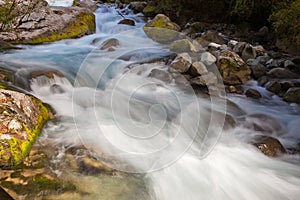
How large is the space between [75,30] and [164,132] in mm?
7027

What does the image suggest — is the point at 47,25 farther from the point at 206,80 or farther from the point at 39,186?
the point at 39,186

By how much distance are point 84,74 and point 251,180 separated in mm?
4639

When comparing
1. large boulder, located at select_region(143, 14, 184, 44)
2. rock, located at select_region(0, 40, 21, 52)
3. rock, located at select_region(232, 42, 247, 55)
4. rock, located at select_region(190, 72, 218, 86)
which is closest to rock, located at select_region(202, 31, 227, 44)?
large boulder, located at select_region(143, 14, 184, 44)

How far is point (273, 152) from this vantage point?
11.6 ft

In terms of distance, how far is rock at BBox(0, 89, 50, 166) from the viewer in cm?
258

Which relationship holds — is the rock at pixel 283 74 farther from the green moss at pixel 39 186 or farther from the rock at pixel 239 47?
the green moss at pixel 39 186

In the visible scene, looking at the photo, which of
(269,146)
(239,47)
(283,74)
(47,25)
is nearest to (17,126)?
(269,146)

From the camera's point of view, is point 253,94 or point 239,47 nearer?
point 253,94

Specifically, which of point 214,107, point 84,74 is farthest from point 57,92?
point 214,107

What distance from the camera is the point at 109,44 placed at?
855 cm

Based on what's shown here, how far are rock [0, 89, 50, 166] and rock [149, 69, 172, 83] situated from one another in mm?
3369

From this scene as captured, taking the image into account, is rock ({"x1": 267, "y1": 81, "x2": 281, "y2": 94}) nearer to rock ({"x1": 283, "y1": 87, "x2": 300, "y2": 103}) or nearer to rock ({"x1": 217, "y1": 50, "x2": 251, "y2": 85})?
rock ({"x1": 283, "y1": 87, "x2": 300, "y2": 103})

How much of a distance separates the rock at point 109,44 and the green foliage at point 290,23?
547cm

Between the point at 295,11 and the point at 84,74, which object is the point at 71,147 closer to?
the point at 84,74
